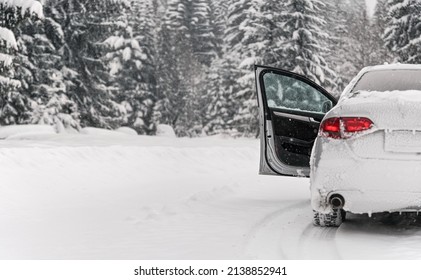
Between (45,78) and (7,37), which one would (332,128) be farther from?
(45,78)

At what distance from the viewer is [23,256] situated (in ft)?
16.8

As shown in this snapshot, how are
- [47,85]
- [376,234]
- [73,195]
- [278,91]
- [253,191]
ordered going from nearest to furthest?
[376,234]
[278,91]
[73,195]
[253,191]
[47,85]

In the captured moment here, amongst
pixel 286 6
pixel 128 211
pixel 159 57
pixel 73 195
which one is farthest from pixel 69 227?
pixel 159 57

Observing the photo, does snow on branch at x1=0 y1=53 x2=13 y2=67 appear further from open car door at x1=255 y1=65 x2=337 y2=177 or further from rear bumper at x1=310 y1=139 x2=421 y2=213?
rear bumper at x1=310 y1=139 x2=421 y2=213

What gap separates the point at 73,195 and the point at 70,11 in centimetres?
1711

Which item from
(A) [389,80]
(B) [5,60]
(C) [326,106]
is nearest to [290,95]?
A: (C) [326,106]

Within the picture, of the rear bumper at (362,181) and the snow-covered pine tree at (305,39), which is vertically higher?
the rear bumper at (362,181)

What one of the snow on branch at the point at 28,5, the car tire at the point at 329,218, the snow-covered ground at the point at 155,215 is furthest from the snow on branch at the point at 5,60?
the car tire at the point at 329,218

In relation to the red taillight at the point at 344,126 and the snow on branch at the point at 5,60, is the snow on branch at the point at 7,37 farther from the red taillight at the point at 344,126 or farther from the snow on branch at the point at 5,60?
the red taillight at the point at 344,126

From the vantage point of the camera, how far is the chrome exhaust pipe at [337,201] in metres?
5.39

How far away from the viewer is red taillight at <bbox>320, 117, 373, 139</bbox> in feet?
17.4

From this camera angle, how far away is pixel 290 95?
7.42m

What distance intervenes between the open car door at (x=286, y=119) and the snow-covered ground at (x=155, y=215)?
2.08 ft

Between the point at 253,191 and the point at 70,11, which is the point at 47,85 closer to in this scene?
the point at 70,11
